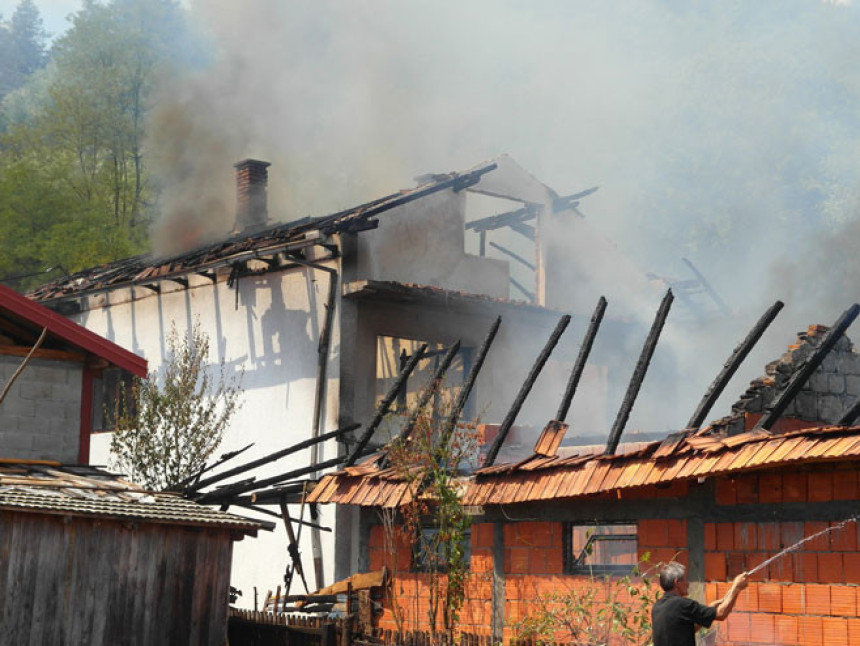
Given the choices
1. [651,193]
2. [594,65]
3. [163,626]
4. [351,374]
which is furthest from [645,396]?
[651,193]

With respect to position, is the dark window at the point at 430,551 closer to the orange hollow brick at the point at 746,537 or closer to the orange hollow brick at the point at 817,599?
the orange hollow brick at the point at 746,537

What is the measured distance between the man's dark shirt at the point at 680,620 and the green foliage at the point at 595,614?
153 inches

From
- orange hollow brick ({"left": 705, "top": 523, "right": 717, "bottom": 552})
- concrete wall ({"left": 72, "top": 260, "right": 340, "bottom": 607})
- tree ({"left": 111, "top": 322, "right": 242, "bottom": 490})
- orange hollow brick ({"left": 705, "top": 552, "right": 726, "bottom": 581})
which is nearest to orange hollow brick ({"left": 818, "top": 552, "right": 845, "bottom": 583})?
orange hollow brick ({"left": 705, "top": 552, "right": 726, "bottom": 581})

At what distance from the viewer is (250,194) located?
1128 inches

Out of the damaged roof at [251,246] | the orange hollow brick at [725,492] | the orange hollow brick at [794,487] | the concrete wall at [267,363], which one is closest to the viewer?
the orange hollow brick at [794,487]

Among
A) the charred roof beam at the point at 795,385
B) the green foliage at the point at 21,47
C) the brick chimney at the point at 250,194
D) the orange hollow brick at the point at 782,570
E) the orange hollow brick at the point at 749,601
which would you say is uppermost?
the green foliage at the point at 21,47

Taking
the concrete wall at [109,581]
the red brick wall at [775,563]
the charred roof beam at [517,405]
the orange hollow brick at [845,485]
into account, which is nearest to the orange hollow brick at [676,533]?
the red brick wall at [775,563]

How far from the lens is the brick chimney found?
2845 centimetres

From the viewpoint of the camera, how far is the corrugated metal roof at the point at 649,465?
11.1 meters

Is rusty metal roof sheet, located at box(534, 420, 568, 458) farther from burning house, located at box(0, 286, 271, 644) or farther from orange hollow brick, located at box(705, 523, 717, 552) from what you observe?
burning house, located at box(0, 286, 271, 644)

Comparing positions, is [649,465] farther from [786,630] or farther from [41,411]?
[41,411]

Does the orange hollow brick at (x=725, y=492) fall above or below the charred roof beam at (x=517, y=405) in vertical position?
below

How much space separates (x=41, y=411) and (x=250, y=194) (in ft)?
39.7

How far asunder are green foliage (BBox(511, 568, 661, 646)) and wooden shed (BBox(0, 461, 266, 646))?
404 centimetres
